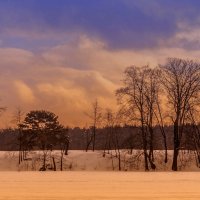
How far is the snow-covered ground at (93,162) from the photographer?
7012 centimetres

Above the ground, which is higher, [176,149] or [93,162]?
[176,149]

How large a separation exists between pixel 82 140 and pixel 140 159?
7971 centimetres

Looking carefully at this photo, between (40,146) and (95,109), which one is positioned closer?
(40,146)

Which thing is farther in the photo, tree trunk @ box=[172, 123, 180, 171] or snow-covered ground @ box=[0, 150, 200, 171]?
snow-covered ground @ box=[0, 150, 200, 171]

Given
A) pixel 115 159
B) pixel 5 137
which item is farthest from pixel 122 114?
pixel 5 137

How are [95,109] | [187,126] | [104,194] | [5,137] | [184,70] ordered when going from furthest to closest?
1. [5,137]
2. [95,109]
3. [187,126]
4. [184,70]
5. [104,194]

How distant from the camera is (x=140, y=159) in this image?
7238cm

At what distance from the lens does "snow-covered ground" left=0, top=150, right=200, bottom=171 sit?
230 feet

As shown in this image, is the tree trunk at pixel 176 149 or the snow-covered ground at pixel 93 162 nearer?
the tree trunk at pixel 176 149

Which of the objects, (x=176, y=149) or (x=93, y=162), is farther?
(x=93, y=162)

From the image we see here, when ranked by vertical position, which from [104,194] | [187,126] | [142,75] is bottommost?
[104,194]

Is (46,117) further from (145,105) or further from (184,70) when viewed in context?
(184,70)

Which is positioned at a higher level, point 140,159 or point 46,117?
point 46,117

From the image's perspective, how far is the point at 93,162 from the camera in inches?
2933
